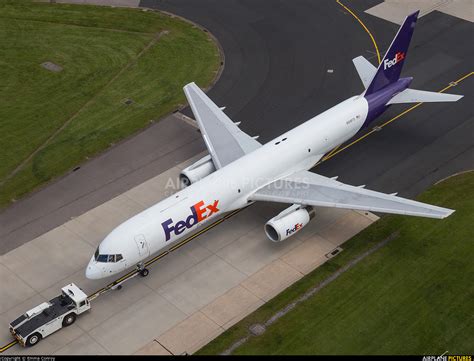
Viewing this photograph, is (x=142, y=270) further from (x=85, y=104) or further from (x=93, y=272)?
(x=85, y=104)

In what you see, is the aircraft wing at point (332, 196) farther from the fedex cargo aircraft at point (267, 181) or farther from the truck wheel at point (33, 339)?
the truck wheel at point (33, 339)

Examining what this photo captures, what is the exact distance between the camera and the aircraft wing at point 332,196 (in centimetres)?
5109

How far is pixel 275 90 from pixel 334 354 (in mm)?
33291

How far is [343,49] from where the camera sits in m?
77.6

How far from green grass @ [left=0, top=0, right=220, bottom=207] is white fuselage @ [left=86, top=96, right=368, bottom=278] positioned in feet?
50.1

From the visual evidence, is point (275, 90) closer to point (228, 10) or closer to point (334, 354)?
point (228, 10)

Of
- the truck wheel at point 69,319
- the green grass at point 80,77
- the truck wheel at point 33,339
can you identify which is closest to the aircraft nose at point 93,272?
the truck wheel at point 69,319

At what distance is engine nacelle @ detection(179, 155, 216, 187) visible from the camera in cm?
5684

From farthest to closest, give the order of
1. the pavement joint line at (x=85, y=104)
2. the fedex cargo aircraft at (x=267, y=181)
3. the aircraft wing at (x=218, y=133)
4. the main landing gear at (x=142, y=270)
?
the pavement joint line at (x=85, y=104) < the aircraft wing at (x=218, y=133) < the main landing gear at (x=142, y=270) < the fedex cargo aircraft at (x=267, y=181)

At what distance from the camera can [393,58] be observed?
61250 mm

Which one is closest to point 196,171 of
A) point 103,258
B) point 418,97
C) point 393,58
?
point 103,258

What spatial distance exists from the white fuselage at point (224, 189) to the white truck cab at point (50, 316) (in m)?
1.84

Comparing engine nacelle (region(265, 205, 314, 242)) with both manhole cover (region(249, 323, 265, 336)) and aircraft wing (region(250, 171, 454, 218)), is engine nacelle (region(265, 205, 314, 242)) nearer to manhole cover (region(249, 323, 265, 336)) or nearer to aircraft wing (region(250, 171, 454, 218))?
aircraft wing (region(250, 171, 454, 218))

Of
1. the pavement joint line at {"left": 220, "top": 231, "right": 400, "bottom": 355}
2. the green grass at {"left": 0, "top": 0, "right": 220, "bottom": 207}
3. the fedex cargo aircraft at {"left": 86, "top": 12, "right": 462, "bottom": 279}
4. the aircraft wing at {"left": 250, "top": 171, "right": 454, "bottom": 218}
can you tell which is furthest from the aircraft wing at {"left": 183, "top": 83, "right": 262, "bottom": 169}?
the pavement joint line at {"left": 220, "top": 231, "right": 400, "bottom": 355}
